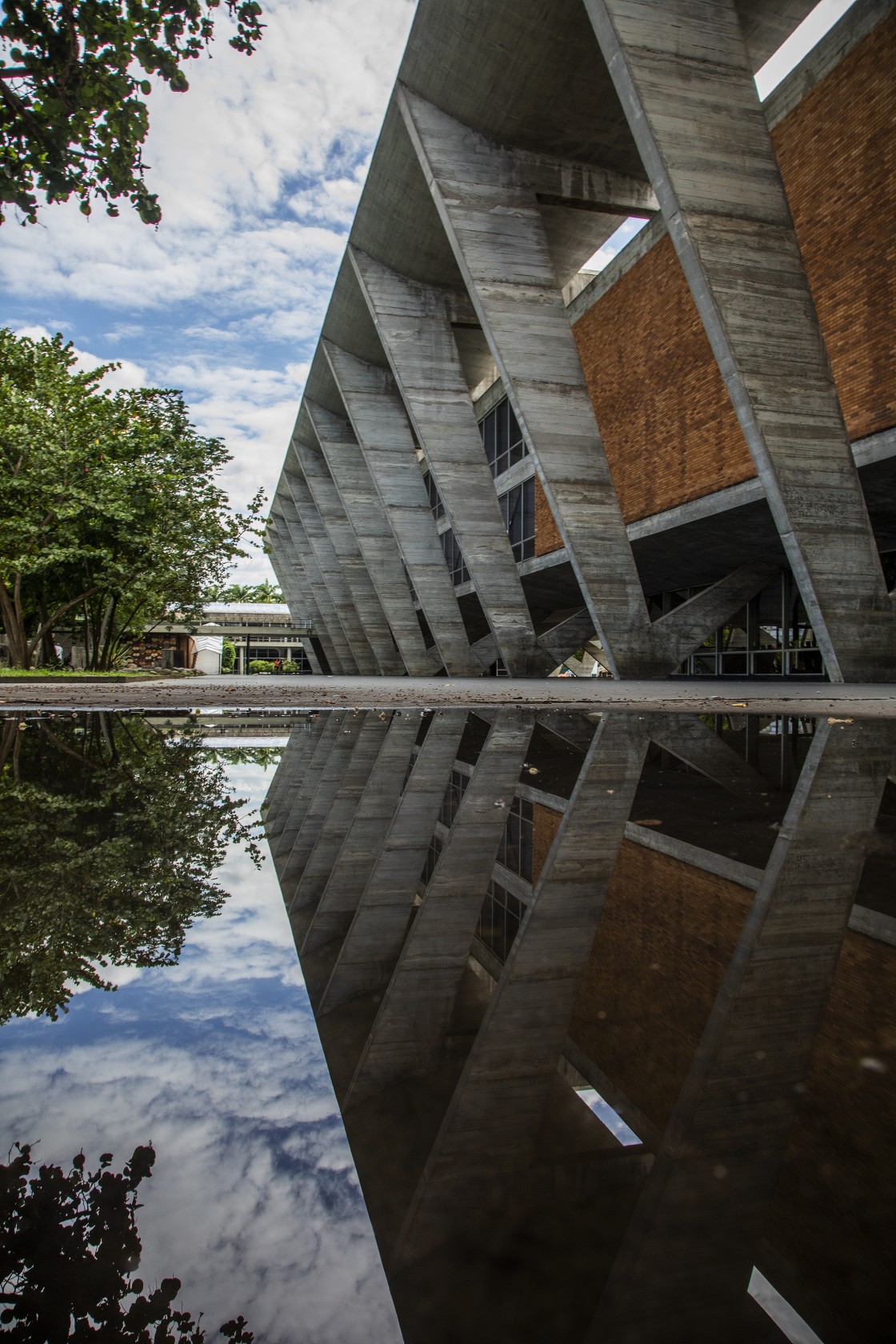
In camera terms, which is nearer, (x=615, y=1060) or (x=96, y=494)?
(x=615, y=1060)

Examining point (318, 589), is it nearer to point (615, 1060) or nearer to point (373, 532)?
point (373, 532)

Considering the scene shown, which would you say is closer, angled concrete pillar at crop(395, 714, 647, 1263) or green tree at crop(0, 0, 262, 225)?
angled concrete pillar at crop(395, 714, 647, 1263)

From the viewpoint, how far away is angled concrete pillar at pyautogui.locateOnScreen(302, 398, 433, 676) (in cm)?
3380

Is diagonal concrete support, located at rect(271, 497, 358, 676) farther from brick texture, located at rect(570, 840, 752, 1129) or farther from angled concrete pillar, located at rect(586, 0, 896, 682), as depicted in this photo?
brick texture, located at rect(570, 840, 752, 1129)

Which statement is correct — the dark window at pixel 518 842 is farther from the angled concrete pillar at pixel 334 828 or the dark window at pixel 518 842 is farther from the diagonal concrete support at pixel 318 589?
the diagonal concrete support at pixel 318 589

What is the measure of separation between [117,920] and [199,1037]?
2.83 feet

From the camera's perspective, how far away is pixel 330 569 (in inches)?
1875

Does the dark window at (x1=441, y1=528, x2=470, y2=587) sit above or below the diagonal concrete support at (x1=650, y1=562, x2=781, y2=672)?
above

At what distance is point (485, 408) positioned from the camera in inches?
1371

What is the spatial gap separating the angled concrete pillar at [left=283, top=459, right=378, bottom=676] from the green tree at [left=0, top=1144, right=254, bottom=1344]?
146ft

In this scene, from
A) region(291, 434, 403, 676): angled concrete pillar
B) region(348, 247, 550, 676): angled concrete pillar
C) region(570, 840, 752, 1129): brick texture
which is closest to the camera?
region(570, 840, 752, 1129): brick texture

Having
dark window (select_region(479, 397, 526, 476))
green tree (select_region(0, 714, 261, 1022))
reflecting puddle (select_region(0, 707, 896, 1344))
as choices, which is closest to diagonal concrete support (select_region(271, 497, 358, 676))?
dark window (select_region(479, 397, 526, 476))

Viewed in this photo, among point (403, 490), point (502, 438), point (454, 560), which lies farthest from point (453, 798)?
point (454, 560)

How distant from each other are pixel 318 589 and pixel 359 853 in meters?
51.4
